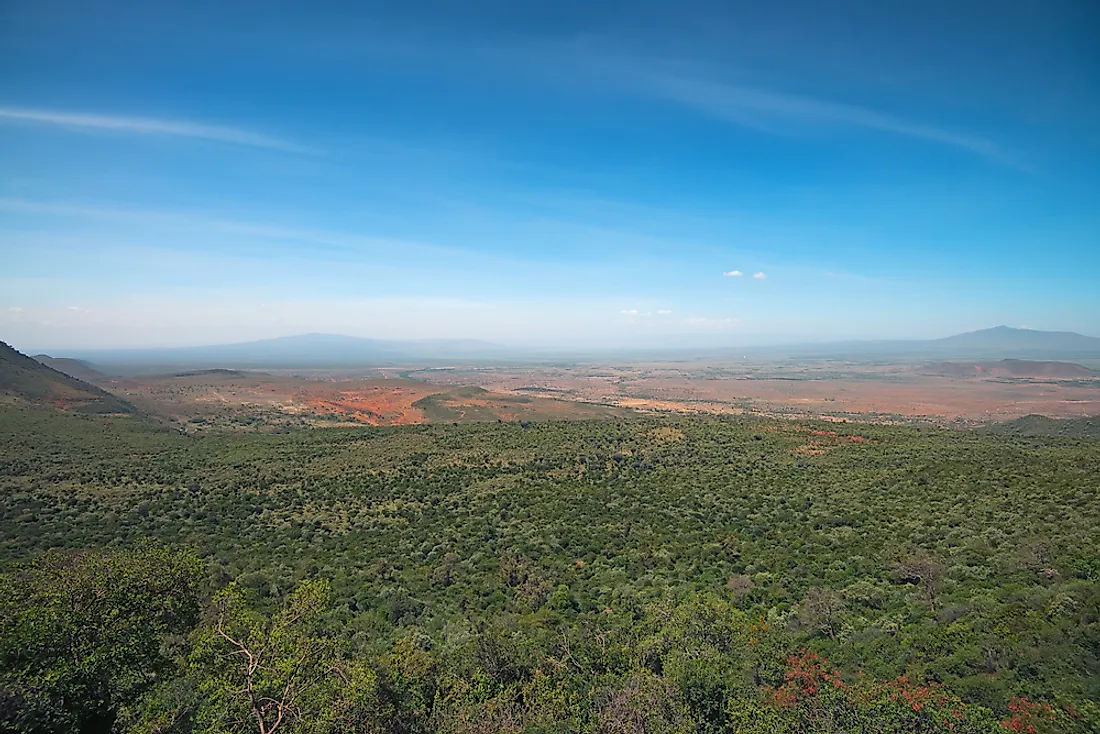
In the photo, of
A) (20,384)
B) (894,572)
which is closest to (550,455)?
(894,572)

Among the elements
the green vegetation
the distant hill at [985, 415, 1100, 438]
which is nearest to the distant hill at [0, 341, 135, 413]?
the green vegetation

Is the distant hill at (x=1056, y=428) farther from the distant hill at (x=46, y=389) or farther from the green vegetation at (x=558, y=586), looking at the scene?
the distant hill at (x=46, y=389)

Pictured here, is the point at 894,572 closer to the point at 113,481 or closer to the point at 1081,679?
the point at 1081,679

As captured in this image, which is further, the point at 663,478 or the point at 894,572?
the point at 663,478

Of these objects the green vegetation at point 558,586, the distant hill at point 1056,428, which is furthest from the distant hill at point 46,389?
the distant hill at point 1056,428

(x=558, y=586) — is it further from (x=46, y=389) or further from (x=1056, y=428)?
(x=46, y=389)

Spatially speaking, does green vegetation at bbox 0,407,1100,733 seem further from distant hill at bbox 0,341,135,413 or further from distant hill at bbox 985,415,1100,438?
distant hill at bbox 985,415,1100,438
